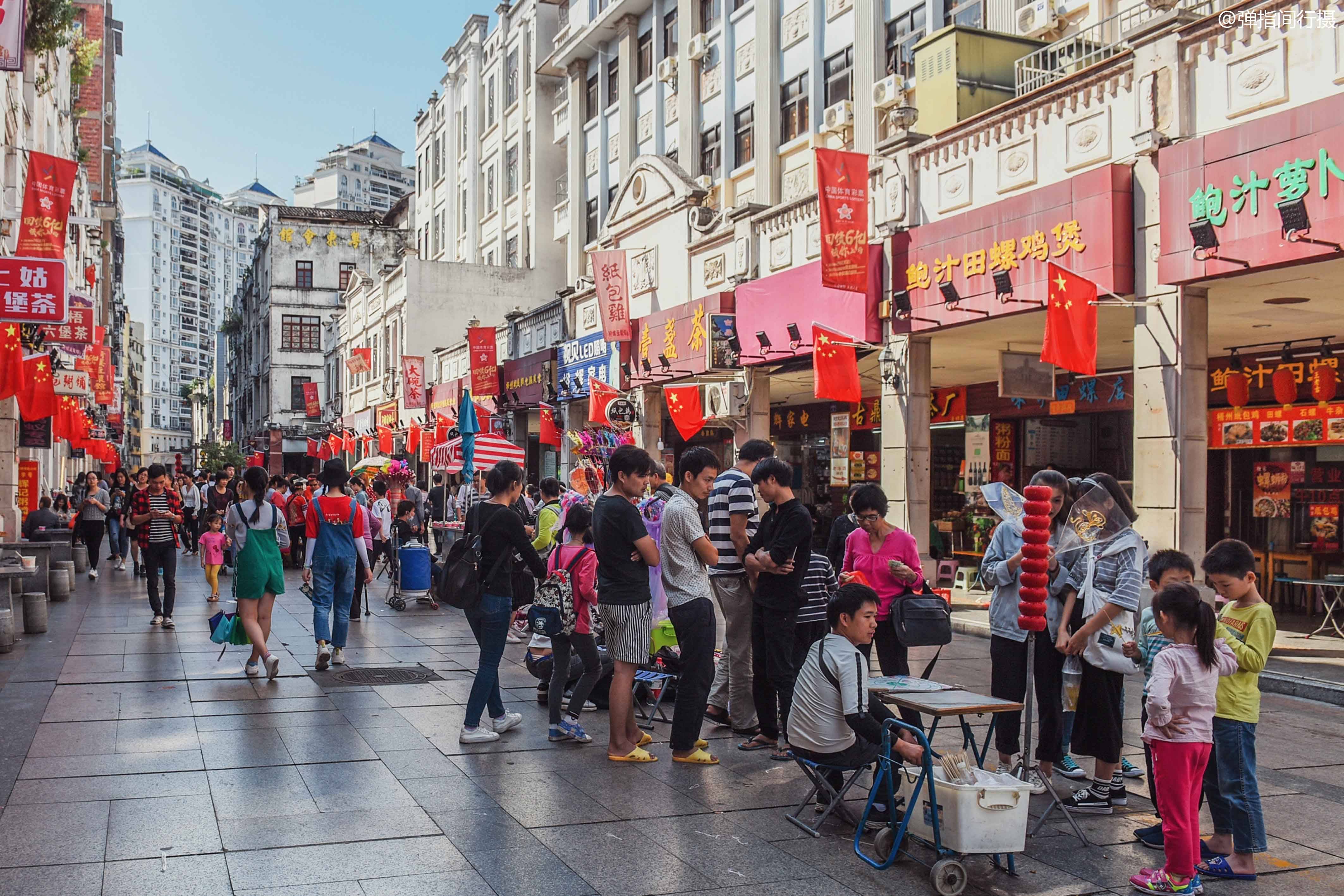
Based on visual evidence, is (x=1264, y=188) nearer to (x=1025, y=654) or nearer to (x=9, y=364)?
(x=1025, y=654)

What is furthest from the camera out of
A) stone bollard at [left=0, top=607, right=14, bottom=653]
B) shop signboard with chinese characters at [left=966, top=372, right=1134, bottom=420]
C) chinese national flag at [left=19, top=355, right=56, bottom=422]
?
shop signboard with chinese characters at [left=966, top=372, right=1134, bottom=420]

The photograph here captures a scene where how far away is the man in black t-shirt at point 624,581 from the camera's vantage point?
6.79 metres

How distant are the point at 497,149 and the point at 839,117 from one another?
22105mm

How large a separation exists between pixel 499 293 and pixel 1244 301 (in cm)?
3045

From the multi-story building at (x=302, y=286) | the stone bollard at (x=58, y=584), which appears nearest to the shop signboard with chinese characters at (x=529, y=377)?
the stone bollard at (x=58, y=584)

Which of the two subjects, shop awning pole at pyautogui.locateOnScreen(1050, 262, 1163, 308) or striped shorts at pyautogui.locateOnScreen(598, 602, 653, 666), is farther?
shop awning pole at pyautogui.locateOnScreen(1050, 262, 1163, 308)

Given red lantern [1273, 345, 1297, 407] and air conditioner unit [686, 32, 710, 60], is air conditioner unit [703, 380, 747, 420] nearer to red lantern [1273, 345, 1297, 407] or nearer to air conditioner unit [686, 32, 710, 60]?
red lantern [1273, 345, 1297, 407]

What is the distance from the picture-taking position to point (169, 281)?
494 feet

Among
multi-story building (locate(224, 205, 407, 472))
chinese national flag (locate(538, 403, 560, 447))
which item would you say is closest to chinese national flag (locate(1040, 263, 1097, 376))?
chinese national flag (locate(538, 403, 560, 447))

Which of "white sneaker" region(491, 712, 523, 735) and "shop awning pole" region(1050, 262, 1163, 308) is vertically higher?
"shop awning pole" region(1050, 262, 1163, 308)

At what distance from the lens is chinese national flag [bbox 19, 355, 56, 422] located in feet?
53.9

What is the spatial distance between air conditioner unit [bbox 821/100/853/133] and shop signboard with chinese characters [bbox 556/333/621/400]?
→ 263 inches

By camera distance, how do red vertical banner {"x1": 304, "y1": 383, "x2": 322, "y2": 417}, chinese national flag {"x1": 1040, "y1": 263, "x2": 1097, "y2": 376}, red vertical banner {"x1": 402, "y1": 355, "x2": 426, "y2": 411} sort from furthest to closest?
red vertical banner {"x1": 304, "y1": 383, "x2": 322, "y2": 417}, red vertical banner {"x1": 402, "y1": 355, "x2": 426, "y2": 411}, chinese national flag {"x1": 1040, "y1": 263, "x2": 1097, "y2": 376}

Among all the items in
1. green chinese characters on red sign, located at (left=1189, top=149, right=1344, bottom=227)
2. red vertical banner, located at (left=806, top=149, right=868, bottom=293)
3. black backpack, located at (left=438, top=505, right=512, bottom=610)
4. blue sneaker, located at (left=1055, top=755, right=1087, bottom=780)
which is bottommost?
blue sneaker, located at (left=1055, top=755, right=1087, bottom=780)
